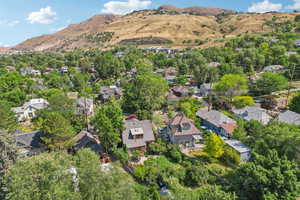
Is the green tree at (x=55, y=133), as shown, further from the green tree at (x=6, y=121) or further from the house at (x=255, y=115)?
the house at (x=255, y=115)

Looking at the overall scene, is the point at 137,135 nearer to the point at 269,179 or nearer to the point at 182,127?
the point at 182,127

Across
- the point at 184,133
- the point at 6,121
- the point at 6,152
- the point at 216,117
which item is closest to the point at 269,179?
the point at 184,133

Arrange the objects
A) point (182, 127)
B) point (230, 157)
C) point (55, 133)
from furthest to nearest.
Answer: point (182, 127), point (55, 133), point (230, 157)

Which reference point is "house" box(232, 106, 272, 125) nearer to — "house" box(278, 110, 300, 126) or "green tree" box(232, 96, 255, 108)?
"house" box(278, 110, 300, 126)

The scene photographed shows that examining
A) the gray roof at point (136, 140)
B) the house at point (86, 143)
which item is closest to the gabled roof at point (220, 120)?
the gray roof at point (136, 140)

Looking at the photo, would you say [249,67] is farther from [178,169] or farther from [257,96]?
[178,169]

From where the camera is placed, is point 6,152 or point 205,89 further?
point 205,89
